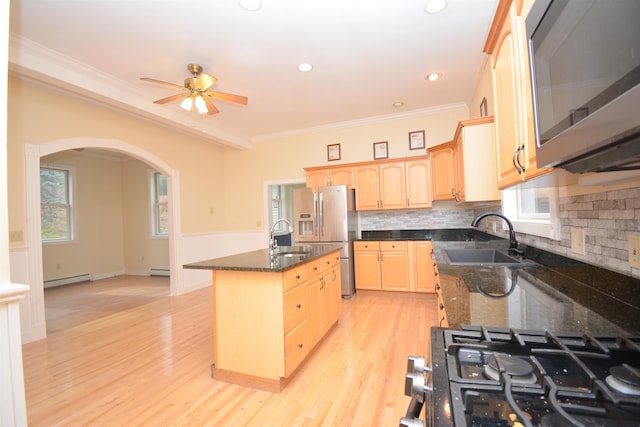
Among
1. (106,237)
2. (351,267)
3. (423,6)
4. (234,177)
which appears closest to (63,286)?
(106,237)

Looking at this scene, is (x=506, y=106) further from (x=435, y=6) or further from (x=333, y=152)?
(x=333, y=152)

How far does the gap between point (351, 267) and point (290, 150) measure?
252 centimetres

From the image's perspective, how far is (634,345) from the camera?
2.10 feet

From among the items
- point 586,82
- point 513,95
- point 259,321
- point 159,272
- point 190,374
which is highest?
point 513,95

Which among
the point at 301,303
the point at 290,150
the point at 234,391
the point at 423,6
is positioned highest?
the point at 423,6

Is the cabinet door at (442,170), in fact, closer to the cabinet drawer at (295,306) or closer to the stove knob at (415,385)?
the cabinet drawer at (295,306)

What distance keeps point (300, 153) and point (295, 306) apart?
3.68 metres

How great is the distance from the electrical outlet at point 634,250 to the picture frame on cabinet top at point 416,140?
12.6ft

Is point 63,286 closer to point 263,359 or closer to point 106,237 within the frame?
point 106,237

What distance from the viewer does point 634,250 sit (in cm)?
91

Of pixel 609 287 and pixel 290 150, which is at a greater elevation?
pixel 290 150

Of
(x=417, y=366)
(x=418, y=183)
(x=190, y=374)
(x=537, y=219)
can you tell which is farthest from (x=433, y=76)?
(x=190, y=374)

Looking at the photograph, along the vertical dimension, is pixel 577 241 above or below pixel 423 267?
above

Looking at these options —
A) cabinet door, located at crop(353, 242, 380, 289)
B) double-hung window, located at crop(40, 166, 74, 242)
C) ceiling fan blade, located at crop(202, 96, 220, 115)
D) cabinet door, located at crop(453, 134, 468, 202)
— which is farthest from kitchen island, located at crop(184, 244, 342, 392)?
double-hung window, located at crop(40, 166, 74, 242)
